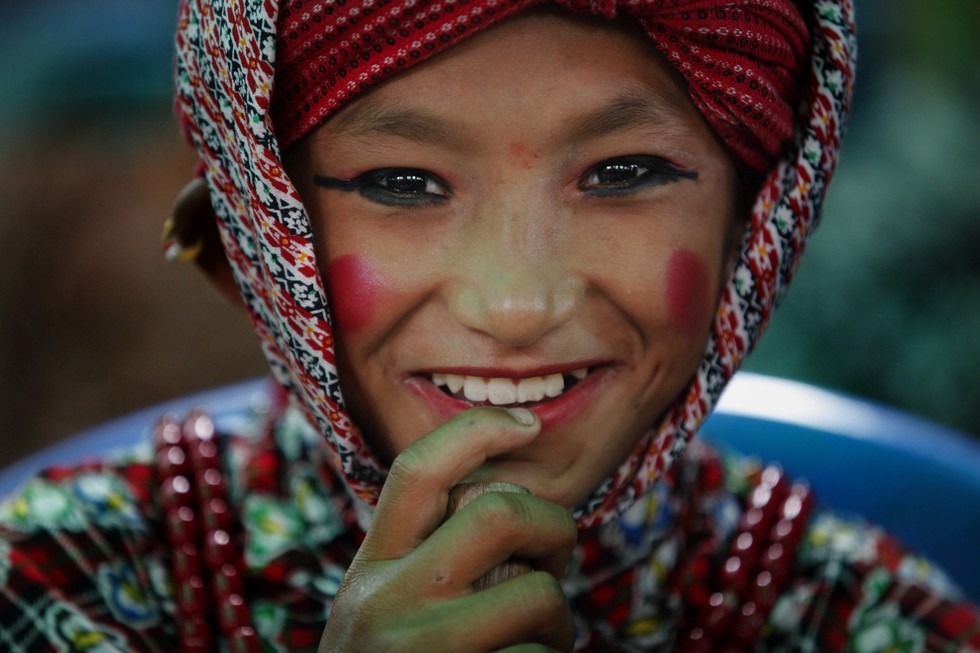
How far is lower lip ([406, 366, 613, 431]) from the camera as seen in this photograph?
45.4 inches

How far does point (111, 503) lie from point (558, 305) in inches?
31.3

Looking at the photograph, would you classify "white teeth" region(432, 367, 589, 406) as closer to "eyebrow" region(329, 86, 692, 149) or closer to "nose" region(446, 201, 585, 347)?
"nose" region(446, 201, 585, 347)

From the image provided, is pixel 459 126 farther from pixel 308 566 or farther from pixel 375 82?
pixel 308 566

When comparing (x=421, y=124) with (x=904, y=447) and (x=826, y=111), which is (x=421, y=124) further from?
(x=904, y=447)

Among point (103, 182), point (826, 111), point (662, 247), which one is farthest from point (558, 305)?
point (103, 182)

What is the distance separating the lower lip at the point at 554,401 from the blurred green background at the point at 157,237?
267cm

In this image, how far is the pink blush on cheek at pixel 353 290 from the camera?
112 centimetres

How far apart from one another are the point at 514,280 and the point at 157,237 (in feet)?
13.8

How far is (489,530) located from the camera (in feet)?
3.16

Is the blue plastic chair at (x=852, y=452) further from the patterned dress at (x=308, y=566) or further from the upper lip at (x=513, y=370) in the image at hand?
the upper lip at (x=513, y=370)

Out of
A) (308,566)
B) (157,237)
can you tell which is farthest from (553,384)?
(157,237)

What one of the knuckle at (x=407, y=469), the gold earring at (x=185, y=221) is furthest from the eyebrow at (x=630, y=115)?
the gold earring at (x=185, y=221)

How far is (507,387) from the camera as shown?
1129 millimetres

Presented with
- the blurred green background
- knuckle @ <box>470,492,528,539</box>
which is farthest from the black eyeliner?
the blurred green background
